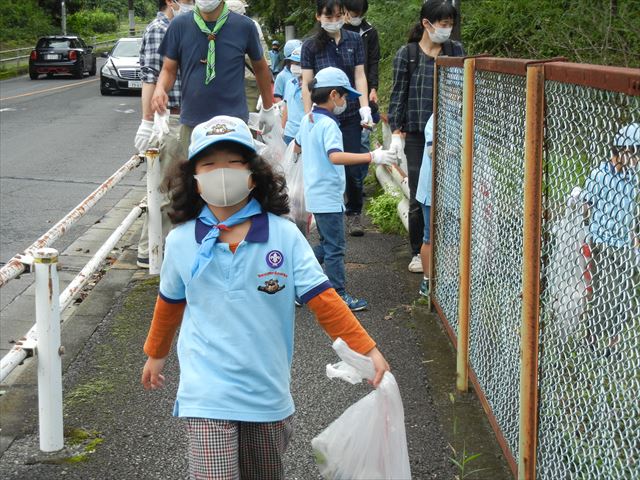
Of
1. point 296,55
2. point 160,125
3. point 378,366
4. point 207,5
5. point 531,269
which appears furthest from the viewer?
point 296,55

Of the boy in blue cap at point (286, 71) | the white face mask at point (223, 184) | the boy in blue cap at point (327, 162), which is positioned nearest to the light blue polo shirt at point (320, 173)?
the boy in blue cap at point (327, 162)

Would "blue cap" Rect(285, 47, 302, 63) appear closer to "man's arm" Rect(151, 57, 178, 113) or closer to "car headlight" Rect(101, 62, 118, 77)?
"man's arm" Rect(151, 57, 178, 113)

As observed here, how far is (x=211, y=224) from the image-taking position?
10.4ft

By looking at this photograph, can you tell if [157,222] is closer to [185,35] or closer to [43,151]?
[185,35]

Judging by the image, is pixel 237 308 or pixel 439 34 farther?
pixel 439 34

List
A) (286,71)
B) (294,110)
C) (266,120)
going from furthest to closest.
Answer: (286,71), (294,110), (266,120)

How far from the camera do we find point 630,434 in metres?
2.72

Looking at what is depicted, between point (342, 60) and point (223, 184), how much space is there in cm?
521

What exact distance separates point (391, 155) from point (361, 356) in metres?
3.21

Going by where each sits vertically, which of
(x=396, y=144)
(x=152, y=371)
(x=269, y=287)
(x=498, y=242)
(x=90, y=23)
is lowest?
(x=152, y=371)

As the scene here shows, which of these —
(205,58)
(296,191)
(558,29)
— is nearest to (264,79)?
(205,58)

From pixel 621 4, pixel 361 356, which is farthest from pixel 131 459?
pixel 621 4

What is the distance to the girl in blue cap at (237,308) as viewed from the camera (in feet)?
10.0

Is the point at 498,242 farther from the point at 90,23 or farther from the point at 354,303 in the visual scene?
the point at 90,23
